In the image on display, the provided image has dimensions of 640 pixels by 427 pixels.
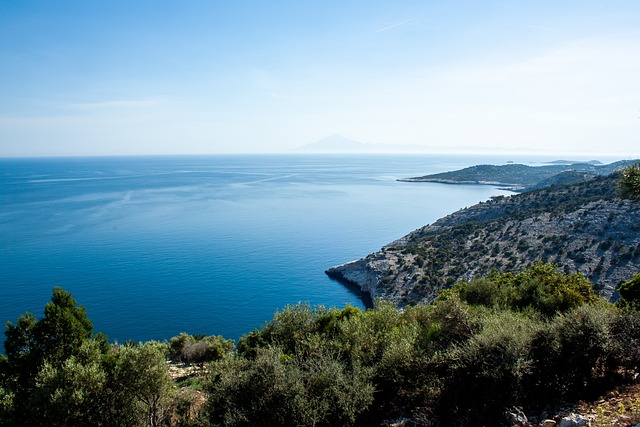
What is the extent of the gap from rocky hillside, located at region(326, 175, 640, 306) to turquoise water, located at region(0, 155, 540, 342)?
740 cm

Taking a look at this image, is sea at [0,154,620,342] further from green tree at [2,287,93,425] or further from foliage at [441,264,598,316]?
foliage at [441,264,598,316]

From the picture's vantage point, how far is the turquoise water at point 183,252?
47.5m

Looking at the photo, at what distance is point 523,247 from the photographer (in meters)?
49.4

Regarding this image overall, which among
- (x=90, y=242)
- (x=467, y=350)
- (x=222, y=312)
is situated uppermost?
(x=467, y=350)

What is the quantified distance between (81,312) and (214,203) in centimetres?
9996

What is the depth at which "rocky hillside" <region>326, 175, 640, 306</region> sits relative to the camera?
41.5 m

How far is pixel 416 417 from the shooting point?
12.3 metres

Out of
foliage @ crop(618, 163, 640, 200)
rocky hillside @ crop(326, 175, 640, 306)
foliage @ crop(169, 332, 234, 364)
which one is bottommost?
foliage @ crop(169, 332, 234, 364)

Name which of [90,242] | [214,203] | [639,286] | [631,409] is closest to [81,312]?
[631,409]

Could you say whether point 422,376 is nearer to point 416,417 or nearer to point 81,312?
point 416,417

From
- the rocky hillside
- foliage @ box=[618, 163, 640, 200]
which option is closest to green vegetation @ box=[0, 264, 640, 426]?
foliage @ box=[618, 163, 640, 200]

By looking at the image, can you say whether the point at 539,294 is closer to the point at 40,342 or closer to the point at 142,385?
the point at 142,385

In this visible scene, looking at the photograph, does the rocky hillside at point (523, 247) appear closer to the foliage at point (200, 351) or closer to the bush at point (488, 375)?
the foliage at point (200, 351)

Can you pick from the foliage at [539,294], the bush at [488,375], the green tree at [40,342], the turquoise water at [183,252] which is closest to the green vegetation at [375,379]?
the bush at [488,375]
